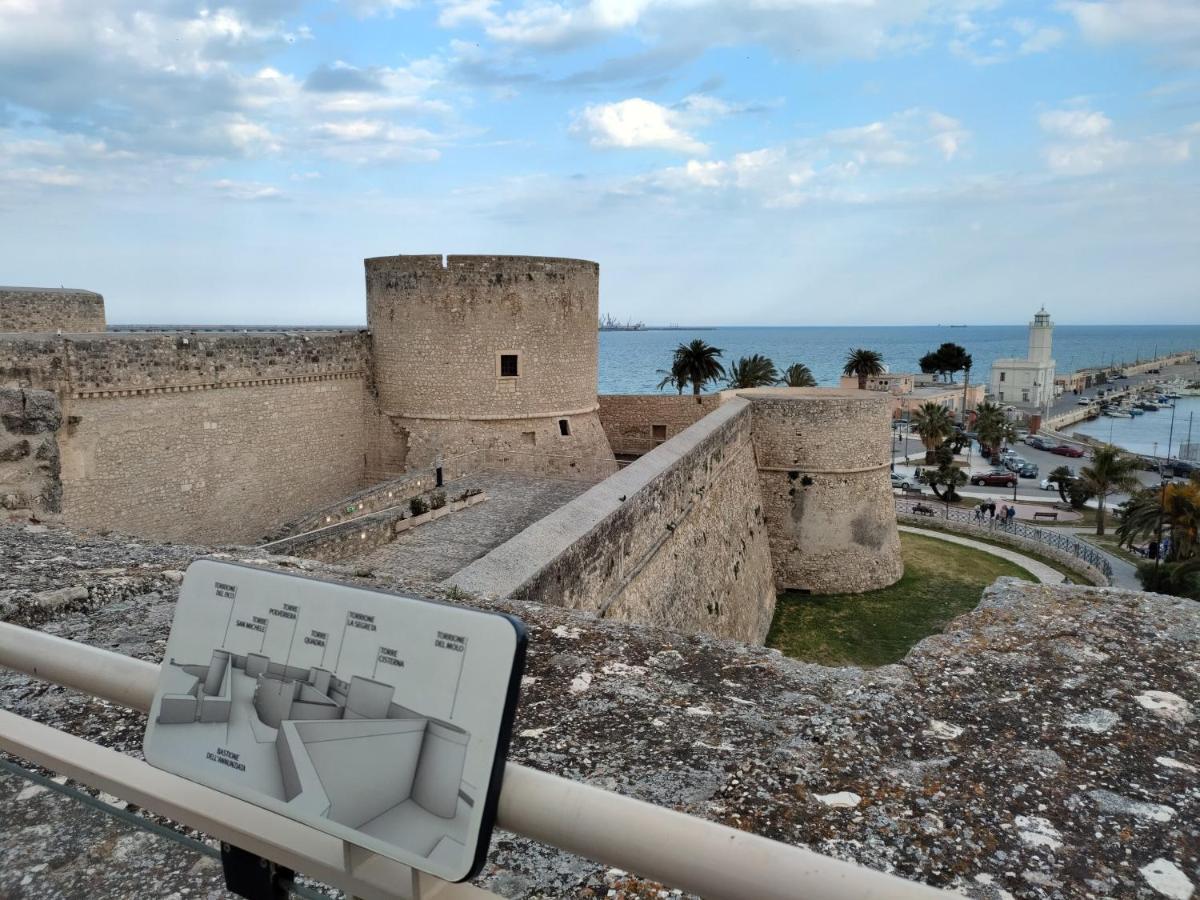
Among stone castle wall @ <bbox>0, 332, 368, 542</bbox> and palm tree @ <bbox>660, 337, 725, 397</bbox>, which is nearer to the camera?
stone castle wall @ <bbox>0, 332, 368, 542</bbox>

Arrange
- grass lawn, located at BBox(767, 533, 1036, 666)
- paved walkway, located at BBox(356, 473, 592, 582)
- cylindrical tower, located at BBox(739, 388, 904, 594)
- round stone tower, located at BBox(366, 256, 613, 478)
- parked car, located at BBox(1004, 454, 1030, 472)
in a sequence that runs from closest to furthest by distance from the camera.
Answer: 1. paved walkway, located at BBox(356, 473, 592, 582)
2. round stone tower, located at BBox(366, 256, 613, 478)
3. grass lawn, located at BBox(767, 533, 1036, 666)
4. cylindrical tower, located at BBox(739, 388, 904, 594)
5. parked car, located at BBox(1004, 454, 1030, 472)

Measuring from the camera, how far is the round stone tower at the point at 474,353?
534 inches

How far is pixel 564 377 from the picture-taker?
14.7 meters

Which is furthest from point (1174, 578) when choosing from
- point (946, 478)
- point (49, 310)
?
point (49, 310)

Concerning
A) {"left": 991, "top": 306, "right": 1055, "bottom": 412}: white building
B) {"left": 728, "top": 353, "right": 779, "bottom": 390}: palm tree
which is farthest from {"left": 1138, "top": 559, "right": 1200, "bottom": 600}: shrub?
{"left": 991, "top": 306, "right": 1055, "bottom": 412}: white building

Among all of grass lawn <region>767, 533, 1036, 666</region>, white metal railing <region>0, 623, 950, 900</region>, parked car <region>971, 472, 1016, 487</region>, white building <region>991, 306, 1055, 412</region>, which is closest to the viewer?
white metal railing <region>0, 623, 950, 900</region>

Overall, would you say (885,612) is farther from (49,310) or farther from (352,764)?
(352,764)

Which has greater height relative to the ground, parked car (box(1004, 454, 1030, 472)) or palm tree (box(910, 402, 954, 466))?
palm tree (box(910, 402, 954, 466))

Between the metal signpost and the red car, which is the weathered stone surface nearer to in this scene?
the metal signpost

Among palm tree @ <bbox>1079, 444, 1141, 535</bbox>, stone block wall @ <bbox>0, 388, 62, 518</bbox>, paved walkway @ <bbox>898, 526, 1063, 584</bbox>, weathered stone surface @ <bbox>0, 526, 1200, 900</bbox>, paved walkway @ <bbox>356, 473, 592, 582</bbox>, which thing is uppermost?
stone block wall @ <bbox>0, 388, 62, 518</bbox>

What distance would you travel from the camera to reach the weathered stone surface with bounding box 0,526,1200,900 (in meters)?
1.93

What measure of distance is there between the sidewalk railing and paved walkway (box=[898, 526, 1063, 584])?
2.22 ft

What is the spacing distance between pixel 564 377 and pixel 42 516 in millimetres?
9536

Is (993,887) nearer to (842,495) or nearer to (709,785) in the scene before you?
(709,785)
